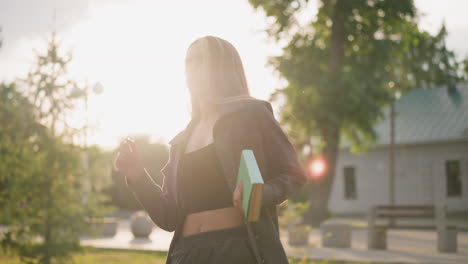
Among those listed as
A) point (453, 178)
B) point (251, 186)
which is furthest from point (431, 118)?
point (251, 186)

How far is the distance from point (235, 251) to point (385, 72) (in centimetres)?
2069

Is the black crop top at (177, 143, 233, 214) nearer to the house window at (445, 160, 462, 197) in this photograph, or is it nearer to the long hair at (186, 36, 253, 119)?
the long hair at (186, 36, 253, 119)

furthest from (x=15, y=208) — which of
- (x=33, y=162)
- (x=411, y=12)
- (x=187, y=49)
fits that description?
(x=411, y=12)

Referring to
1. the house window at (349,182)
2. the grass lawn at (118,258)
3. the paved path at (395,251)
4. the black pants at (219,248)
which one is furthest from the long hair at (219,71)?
the house window at (349,182)

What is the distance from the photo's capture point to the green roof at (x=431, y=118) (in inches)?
1212

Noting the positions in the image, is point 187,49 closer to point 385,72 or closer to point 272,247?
point 272,247

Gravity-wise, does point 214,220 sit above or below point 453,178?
above

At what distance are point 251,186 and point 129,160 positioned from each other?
105cm

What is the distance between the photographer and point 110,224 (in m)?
20.9

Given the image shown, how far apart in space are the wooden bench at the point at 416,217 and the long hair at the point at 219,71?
13.3 meters

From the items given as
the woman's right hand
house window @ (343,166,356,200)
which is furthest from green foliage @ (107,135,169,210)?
the woman's right hand

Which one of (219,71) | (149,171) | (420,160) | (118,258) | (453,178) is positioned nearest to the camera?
(219,71)

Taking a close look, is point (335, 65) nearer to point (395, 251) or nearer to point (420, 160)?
point (395, 251)

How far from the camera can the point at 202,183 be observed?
233 cm
